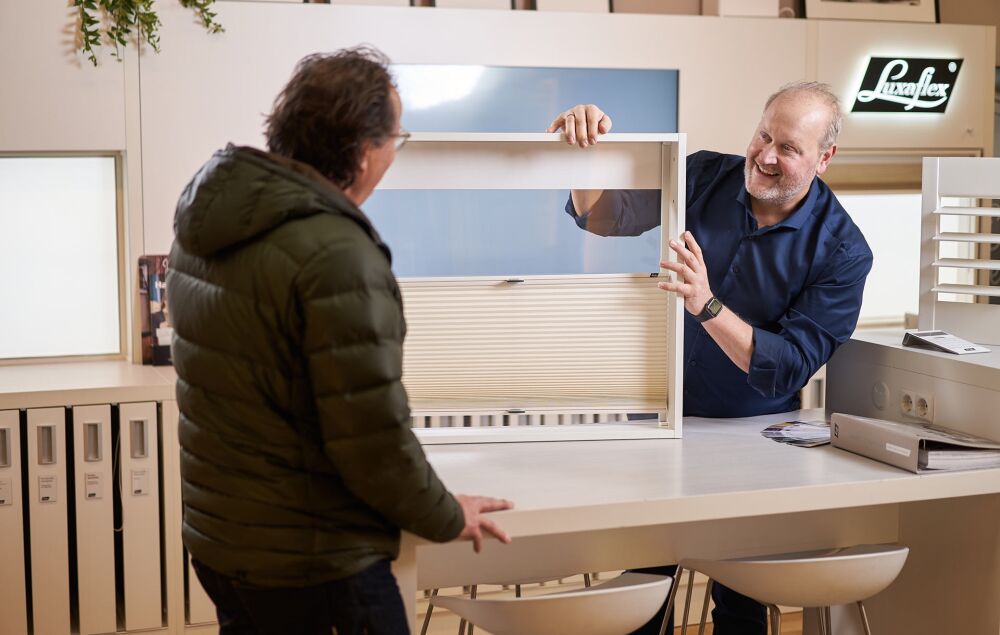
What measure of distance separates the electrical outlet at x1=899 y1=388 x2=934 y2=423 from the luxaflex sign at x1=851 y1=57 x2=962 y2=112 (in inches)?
69.2

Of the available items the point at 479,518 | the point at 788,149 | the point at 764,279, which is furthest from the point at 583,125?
the point at 479,518

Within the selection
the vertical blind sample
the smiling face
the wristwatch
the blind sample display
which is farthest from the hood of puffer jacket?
the vertical blind sample

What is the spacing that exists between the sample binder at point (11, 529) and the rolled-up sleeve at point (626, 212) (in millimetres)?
1799

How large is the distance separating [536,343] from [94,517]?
169 centimetres

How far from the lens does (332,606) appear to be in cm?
151

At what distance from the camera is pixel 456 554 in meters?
2.13

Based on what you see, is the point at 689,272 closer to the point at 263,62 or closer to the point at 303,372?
the point at 303,372

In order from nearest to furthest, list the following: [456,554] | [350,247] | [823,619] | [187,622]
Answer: [350,247] → [456,554] → [823,619] → [187,622]

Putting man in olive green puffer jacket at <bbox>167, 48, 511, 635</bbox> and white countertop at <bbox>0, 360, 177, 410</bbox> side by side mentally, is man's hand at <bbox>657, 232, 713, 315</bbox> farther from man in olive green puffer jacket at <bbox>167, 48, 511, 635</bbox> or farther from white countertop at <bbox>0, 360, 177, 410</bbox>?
white countertop at <bbox>0, 360, 177, 410</bbox>

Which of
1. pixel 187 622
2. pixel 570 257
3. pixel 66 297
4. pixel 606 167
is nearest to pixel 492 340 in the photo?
pixel 606 167

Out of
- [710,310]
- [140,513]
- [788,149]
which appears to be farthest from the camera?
[140,513]

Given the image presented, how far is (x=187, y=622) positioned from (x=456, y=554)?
154 cm

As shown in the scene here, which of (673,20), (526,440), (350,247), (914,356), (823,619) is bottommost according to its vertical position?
(823,619)

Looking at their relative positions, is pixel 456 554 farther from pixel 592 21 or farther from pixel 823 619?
pixel 592 21
